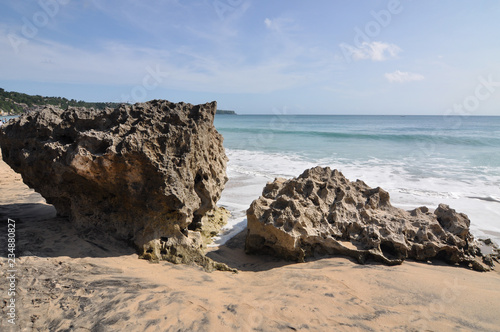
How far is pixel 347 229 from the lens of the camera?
436 cm

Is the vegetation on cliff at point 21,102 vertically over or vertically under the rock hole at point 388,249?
over

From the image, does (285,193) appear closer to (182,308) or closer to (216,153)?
(216,153)

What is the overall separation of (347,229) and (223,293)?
2272 mm

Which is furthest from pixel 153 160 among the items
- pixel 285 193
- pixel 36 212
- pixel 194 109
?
pixel 36 212

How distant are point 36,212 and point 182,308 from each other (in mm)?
3843

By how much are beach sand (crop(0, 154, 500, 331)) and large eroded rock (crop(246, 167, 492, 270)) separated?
194mm

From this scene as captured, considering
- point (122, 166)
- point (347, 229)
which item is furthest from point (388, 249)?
point (122, 166)

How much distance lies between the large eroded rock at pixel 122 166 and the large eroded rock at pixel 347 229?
1068 millimetres

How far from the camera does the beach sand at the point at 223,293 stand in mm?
2281

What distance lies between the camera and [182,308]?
8.00ft
